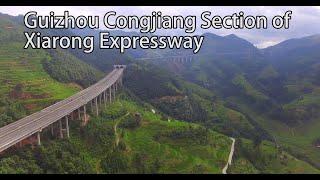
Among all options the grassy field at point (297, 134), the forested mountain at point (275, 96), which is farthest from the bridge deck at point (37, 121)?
the grassy field at point (297, 134)

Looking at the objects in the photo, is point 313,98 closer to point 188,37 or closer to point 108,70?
point 108,70

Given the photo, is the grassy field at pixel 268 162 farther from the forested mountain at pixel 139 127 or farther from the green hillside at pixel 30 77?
the green hillside at pixel 30 77

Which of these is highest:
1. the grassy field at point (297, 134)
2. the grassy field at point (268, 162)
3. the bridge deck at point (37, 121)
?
the bridge deck at point (37, 121)

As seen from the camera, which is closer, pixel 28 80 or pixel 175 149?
pixel 175 149

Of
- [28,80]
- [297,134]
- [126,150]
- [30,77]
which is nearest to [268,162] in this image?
[126,150]

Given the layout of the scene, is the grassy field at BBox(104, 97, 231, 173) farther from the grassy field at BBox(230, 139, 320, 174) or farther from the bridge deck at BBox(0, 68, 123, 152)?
the bridge deck at BBox(0, 68, 123, 152)

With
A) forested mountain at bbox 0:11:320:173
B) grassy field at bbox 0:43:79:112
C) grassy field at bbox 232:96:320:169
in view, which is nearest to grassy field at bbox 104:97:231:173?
forested mountain at bbox 0:11:320:173

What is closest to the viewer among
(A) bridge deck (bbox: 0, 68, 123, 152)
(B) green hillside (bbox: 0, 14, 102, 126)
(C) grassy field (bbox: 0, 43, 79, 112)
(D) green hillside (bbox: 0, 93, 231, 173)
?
(A) bridge deck (bbox: 0, 68, 123, 152)

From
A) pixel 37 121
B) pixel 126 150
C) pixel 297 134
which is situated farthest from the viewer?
pixel 297 134

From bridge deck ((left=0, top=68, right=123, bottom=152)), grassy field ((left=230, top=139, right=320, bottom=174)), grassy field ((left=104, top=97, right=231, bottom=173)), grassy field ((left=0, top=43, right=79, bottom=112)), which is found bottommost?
grassy field ((left=230, top=139, right=320, bottom=174))

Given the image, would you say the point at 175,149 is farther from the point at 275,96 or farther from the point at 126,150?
the point at 275,96

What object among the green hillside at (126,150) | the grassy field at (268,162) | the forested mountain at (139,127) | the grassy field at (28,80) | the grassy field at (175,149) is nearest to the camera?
the green hillside at (126,150)
